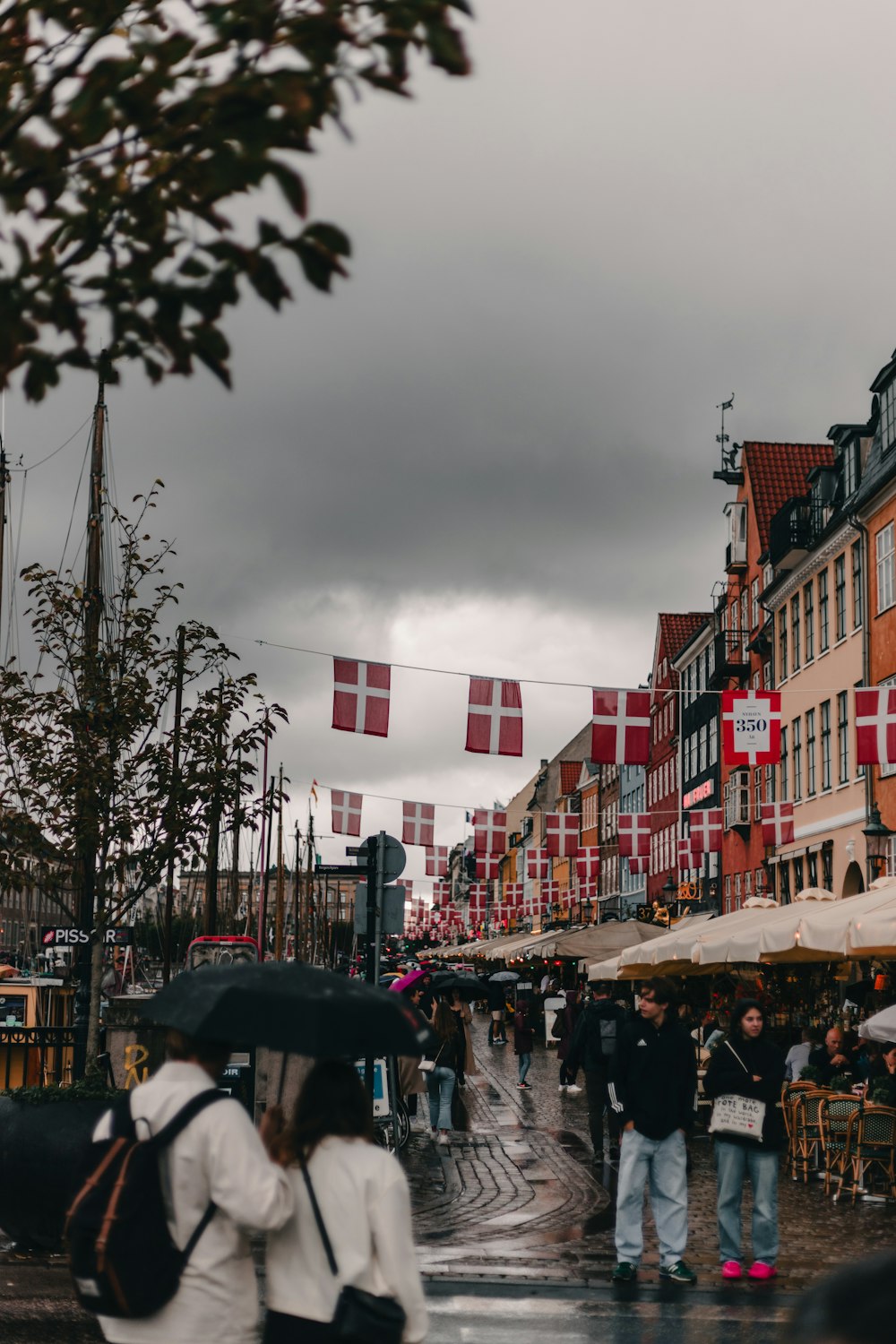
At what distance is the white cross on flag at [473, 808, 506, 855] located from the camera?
4597 cm

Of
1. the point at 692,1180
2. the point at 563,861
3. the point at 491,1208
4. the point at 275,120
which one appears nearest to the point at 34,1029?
the point at 491,1208

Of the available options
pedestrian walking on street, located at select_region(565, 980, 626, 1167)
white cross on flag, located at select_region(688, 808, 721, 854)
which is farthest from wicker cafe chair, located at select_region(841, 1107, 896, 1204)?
white cross on flag, located at select_region(688, 808, 721, 854)

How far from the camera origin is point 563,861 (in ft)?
370

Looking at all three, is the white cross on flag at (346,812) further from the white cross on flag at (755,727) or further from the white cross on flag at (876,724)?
the white cross on flag at (876,724)

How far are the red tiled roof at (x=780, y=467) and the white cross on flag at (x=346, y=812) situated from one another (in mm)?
19567

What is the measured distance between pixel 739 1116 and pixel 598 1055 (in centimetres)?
765

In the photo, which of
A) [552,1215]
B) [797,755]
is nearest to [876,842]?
[797,755]

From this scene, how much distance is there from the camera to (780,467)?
169 feet

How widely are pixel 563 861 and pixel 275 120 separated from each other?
109781 mm

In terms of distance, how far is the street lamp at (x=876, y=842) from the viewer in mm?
29766

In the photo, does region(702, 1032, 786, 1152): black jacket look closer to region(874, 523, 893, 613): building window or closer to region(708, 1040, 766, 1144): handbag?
region(708, 1040, 766, 1144): handbag

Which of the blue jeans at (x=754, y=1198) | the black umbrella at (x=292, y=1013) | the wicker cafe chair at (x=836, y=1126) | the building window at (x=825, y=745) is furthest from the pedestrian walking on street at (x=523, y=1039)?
the black umbrella at (x=292, y=1013)

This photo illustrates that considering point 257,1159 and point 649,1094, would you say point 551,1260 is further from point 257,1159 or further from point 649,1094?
point 257,1159

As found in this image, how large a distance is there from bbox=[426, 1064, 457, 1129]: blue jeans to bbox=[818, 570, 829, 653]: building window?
22.5 meters
